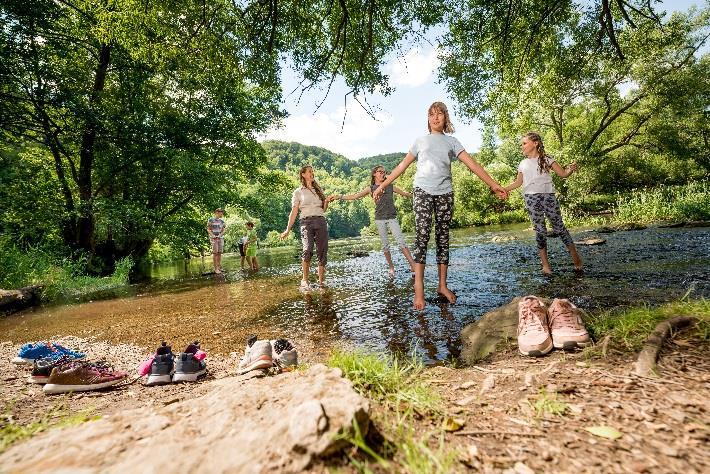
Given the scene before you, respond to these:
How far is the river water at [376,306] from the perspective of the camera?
3984 mm

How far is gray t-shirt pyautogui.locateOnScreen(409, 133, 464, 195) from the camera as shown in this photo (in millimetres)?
4848

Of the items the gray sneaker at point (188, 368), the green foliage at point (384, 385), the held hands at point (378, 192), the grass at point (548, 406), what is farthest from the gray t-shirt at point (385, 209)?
the grass at point (548, 406)

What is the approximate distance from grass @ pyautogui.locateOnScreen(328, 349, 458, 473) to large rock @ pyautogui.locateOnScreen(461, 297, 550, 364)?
0.84 metres

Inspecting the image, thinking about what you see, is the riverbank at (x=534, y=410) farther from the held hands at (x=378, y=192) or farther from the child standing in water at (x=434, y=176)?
the held hands at (x=378, y=192)

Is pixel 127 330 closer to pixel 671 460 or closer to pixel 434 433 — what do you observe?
pixel 434 433

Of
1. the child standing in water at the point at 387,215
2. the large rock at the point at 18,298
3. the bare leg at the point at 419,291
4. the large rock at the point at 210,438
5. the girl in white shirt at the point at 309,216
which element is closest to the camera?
the large rock at the point at 210,438

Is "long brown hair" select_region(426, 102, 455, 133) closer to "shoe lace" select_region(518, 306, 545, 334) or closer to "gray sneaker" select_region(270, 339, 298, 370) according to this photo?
"shoe lace" select_region(518, 306, 545, 334)

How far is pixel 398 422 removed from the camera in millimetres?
1553

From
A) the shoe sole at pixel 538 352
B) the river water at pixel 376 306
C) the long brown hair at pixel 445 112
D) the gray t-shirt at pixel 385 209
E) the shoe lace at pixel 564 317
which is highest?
the long brown hair at pixel 445 112

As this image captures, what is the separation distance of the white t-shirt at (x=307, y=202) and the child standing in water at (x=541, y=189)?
4.15 metres

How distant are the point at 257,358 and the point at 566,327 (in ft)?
8.54

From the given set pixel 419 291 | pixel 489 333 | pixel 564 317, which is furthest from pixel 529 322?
pixel 419 291

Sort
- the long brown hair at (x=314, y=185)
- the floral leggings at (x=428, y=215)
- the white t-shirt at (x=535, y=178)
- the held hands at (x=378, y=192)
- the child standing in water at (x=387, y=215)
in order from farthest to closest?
the child standing in water at (x=387, y=215) → the long brown hair at (x=314, y=185) → the white t-shirt at (x=535, y=178) → the held hands at (x=378, y=192) → the floral leggings at (x=428, y=215)

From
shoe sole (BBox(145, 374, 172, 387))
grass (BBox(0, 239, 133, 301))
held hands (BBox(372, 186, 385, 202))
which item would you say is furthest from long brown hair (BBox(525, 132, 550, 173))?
grass (BBox(0, 239, 133, 301))
